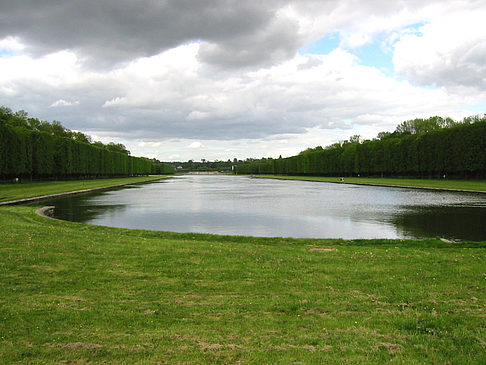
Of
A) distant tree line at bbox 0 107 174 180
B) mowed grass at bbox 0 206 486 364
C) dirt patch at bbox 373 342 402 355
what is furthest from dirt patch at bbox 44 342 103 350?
distant tree line at bbox 0 107 174 180

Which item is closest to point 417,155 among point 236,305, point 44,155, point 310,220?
→ point 310,220

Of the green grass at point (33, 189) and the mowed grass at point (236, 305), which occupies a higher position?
the green grass at point (33, 189)

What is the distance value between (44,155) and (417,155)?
62.3 meters

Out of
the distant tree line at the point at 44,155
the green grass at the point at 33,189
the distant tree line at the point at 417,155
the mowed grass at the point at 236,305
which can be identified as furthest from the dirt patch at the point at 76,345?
the distant tree line at the point at 417,155

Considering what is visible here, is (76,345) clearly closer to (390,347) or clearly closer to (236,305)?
(236,305)

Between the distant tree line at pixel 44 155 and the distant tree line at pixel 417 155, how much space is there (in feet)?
189

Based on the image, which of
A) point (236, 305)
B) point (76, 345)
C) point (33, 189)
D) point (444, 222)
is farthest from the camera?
point (33, 189)

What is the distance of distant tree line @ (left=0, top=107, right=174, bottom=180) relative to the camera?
4914 cm

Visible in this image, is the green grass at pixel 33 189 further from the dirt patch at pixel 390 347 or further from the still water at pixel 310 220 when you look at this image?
the dirt patch at pixel 390 347

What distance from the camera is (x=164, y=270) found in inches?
327

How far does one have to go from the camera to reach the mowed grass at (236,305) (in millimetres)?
4445

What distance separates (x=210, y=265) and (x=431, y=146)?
63.4 m

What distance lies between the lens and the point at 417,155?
66500 millimetres

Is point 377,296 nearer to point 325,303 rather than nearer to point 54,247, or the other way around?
point 325,303
